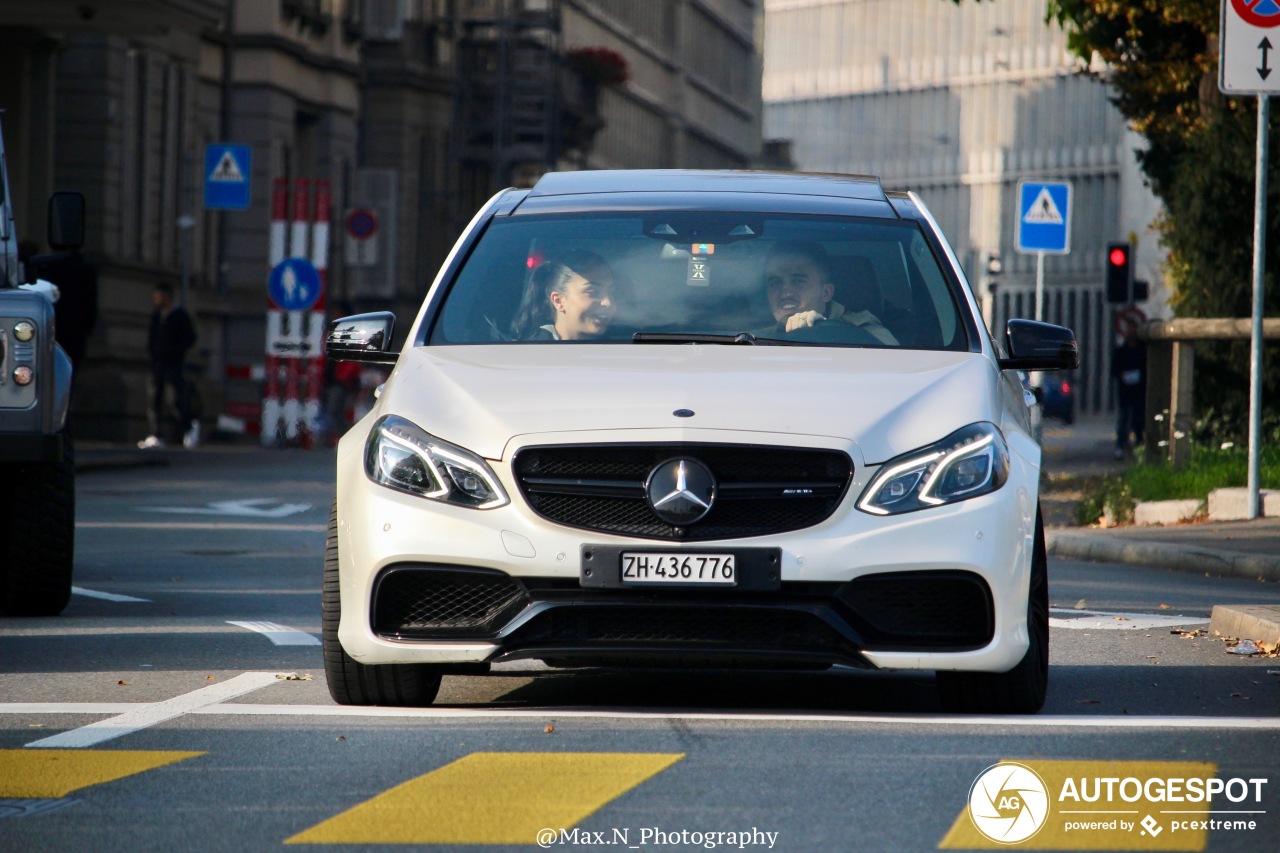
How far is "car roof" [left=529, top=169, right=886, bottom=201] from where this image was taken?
29.5 feet

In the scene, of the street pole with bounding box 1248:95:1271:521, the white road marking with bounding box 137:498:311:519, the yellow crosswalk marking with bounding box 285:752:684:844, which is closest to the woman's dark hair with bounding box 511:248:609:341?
the yellow crosswalk marking with bounding box 285:752:684:844

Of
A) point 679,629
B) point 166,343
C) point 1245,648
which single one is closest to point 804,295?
point 679,629

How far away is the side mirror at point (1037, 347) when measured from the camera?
8.35 m

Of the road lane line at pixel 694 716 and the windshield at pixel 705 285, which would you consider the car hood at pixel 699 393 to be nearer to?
the windshield at pixel 705 285

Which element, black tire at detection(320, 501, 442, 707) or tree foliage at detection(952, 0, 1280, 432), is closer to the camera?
black tire at detection(320, 501, 442, 707)

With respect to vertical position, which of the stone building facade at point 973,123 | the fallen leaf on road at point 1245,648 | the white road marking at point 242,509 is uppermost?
the stone building facade at point 973,123

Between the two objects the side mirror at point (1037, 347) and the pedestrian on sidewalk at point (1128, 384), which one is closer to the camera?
the side mirror at point (1037, 347)

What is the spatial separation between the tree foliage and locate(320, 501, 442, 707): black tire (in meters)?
13.5

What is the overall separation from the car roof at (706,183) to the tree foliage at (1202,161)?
38.0ft

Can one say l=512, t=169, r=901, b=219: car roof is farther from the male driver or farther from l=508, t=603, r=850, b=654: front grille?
l=508, t=603, r=850, b=654: front grille

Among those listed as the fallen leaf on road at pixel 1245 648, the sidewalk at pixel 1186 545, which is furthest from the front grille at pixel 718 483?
the sidewalk at pixel 1186 545

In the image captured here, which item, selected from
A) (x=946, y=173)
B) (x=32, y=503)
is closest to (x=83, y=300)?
(x=32, y=503)

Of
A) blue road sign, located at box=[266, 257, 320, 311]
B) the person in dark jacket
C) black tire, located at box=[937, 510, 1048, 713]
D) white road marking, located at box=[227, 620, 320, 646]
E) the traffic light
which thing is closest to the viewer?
black tire, located at box=[937, 510, 1048, 713]

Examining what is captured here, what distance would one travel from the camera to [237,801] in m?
6.06
